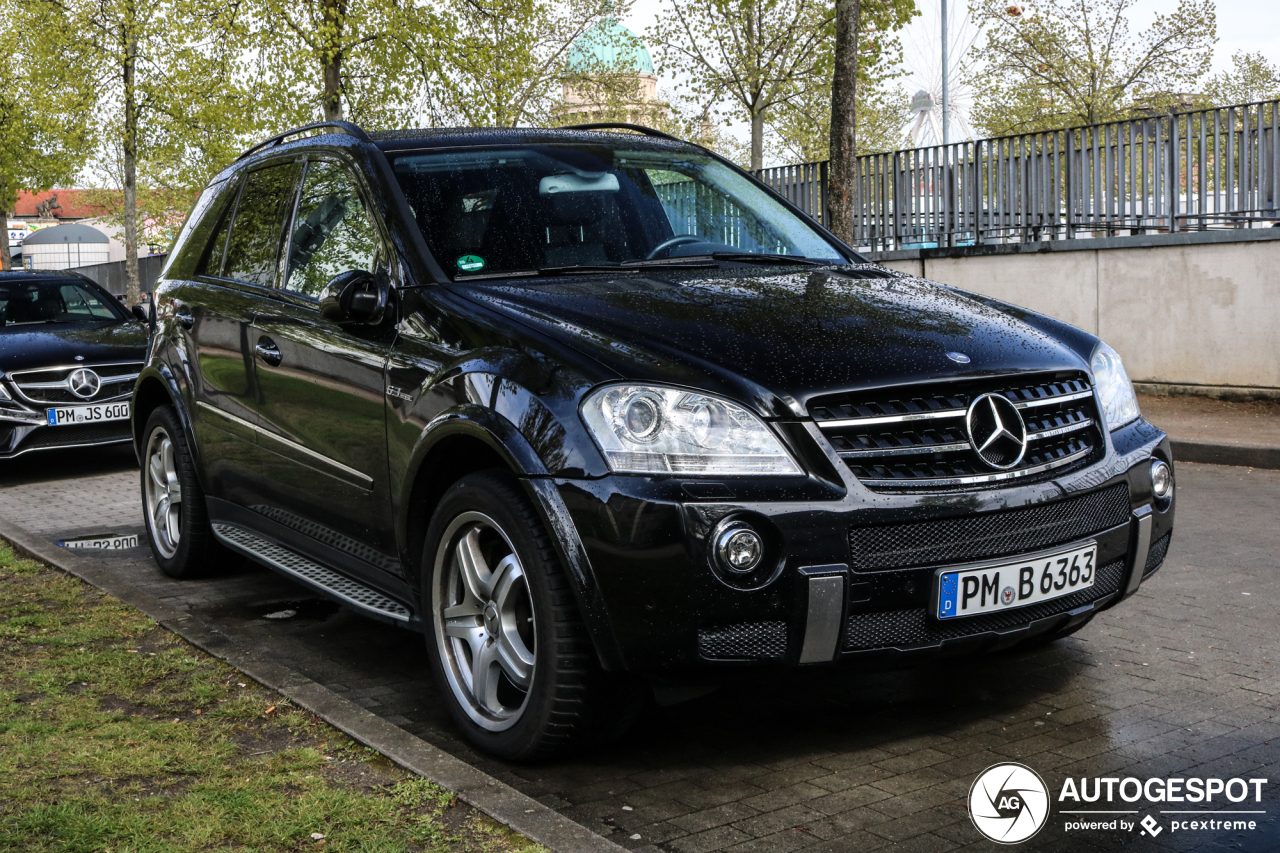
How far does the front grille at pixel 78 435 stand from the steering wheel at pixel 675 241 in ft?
22.7

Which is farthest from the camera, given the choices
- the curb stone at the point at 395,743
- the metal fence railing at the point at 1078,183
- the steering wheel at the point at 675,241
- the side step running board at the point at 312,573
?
the metal fence railing at the point at 1078,183

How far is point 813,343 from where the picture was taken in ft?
12.1

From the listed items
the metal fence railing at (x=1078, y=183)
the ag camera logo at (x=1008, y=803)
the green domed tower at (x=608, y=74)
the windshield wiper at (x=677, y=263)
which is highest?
the green domed tower at (x=608, y=74)

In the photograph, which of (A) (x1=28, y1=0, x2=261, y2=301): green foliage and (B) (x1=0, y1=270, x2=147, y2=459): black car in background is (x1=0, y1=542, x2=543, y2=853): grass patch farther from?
(A) (x1=28, y1=0, x2=261, y2=301): green foliage

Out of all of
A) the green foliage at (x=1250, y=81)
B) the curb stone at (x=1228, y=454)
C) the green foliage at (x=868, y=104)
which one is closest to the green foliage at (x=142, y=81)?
the green foliage at (x=868, y=104)

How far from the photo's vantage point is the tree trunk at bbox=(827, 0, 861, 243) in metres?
13.2

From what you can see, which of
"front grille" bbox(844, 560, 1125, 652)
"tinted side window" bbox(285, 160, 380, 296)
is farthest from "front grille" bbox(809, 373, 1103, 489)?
"tinted side window" bbox(285, 160, 380, 296)

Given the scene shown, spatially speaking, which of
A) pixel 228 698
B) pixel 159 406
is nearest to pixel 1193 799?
pixel 228 698

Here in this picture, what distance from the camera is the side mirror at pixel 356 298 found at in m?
4.29

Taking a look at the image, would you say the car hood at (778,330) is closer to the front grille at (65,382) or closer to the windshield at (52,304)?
the front grille at (65,382)

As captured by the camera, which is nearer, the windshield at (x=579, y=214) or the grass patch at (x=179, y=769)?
the grass patch at (x=179, y=769)

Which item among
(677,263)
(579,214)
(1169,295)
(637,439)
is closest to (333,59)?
(1169,295)

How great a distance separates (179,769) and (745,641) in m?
1.58

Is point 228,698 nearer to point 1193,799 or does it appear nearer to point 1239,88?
point 1193,799
